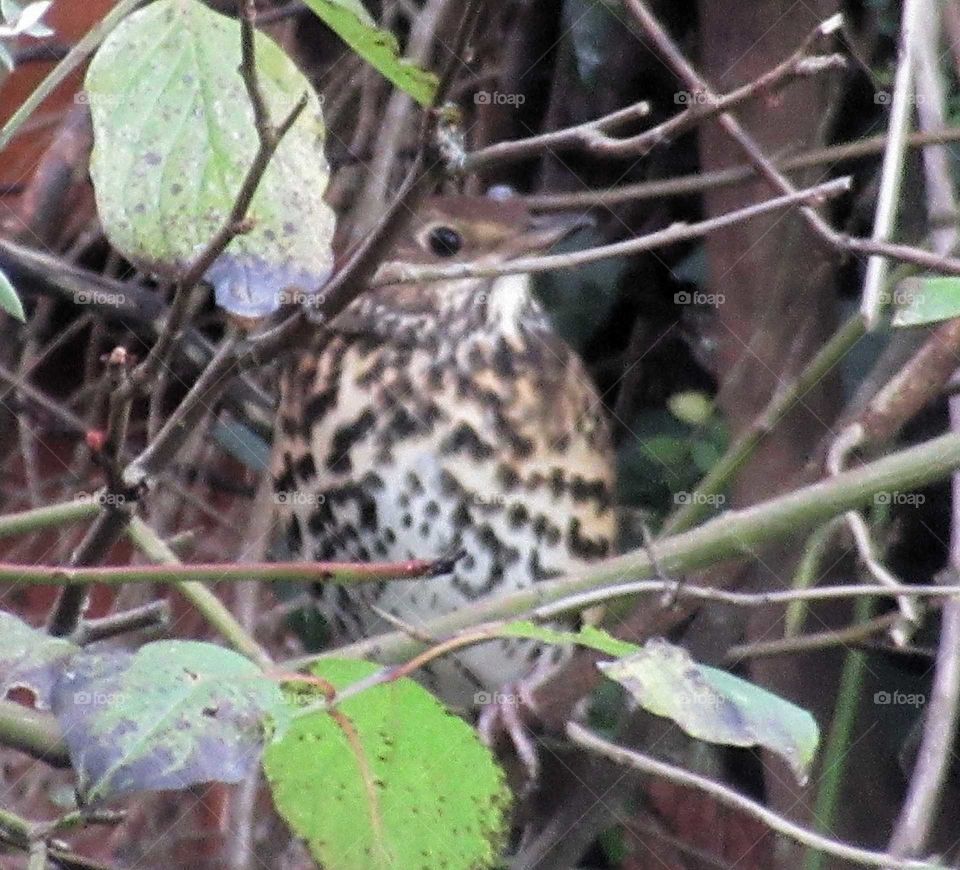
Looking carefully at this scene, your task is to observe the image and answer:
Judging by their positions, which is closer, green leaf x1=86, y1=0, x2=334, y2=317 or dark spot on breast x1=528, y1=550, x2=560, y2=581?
green leaf x1=86, y1=0, x2=334, y2=317

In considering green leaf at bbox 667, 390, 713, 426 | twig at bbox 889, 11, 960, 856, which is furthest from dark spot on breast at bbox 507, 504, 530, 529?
twig at bbox 889, 11, 960, 856

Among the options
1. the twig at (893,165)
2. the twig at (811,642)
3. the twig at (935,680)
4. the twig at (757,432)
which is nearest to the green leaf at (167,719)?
the twig at (893,165)

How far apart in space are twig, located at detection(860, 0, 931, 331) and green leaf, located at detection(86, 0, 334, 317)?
13.3 inches

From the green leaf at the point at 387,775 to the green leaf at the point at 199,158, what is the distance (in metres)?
0.19

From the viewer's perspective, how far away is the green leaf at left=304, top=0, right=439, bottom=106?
2.85 ft

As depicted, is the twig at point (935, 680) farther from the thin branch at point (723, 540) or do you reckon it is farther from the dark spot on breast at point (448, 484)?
the dark spot on breast at point (448, 484)

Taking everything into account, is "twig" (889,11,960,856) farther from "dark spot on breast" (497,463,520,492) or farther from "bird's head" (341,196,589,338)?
"dark spot on breast" (497,463,520,492)

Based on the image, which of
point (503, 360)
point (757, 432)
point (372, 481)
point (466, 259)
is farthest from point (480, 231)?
point (757, 432)

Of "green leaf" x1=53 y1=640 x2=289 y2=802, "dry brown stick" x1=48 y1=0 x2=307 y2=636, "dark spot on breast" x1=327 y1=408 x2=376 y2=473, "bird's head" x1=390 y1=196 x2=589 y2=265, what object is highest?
"dry brown stick" x1=48 y1=0 x2=307 y2=636

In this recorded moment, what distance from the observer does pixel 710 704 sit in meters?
0.81

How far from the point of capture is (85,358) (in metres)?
2.49

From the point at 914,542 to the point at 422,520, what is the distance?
0.49m

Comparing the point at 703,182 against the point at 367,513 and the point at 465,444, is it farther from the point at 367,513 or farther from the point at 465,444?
the point at 367,513

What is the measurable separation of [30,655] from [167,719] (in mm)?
100
